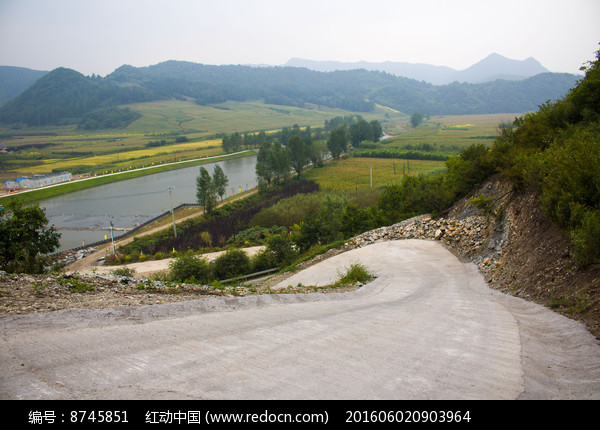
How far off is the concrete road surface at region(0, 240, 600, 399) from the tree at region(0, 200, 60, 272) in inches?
575

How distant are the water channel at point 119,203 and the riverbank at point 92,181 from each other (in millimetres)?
1133

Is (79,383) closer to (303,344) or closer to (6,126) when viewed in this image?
(303,344)

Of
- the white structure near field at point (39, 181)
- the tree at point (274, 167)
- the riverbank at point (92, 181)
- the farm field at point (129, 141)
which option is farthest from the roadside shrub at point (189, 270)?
the farm field at point (129, 141)

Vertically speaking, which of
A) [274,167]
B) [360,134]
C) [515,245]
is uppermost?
[360,134]

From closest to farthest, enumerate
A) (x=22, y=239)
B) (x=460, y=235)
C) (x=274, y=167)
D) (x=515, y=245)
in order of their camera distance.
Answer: (x=515, y=245), (x=460, y=235), (x=22, y=239), (x=274, y=167)

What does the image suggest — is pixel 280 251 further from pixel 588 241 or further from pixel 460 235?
pixel 588 241

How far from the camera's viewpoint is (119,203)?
53.4 meters

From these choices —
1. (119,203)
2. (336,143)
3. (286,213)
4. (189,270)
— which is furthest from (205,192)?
(336,143)

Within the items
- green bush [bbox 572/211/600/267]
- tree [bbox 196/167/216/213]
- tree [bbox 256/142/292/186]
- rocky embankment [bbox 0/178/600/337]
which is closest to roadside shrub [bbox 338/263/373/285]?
rocky embankment [bbox 0/178/600/337]

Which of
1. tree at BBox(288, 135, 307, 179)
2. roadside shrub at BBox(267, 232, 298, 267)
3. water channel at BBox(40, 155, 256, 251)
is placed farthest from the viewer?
tree at BBox(288, 135, 307, 179)

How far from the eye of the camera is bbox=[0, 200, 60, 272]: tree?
1852cm

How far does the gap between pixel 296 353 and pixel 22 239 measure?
21949mm

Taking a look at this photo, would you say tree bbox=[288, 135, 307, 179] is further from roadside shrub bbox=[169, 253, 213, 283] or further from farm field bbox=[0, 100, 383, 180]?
roadside shrub bbox=[169, 253, 213, 283]
